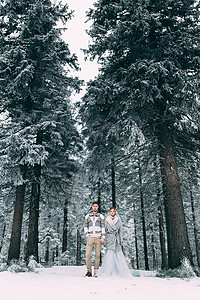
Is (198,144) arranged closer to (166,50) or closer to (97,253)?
(166,50)

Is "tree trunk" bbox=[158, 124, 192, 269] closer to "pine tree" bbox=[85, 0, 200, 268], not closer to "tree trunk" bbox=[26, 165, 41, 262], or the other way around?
"pine tree" bbox=[85, 0, 200, 268]

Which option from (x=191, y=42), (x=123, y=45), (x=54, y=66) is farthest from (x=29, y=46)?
(x=191, y=42)

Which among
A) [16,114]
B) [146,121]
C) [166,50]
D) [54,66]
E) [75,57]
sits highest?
[75,57]

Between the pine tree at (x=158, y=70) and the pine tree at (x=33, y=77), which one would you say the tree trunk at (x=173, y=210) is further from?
the pine tree at (x=33, y=77)

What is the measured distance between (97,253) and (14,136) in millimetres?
5632

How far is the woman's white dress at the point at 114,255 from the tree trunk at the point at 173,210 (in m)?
1.79

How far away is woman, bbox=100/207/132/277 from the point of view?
7.08 metres

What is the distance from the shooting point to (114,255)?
7.37m

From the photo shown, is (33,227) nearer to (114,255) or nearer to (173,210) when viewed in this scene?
(114,255)

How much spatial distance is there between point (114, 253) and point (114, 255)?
7 centimetres

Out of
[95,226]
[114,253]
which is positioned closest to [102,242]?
[95,226]

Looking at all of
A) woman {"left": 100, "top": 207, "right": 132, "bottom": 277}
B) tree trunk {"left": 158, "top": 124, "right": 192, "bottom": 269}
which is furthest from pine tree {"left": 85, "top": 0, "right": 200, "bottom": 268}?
woman {"left": 100, "top": 207, "right": 132, "bottom": 277}

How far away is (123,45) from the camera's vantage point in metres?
10.2

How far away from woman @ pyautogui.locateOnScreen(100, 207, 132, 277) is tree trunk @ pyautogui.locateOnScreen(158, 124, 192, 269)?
180 centimetres
